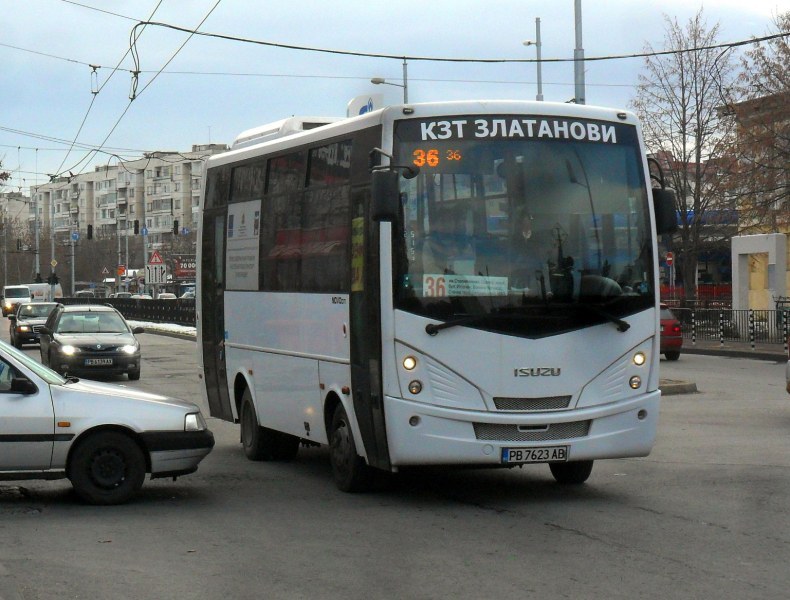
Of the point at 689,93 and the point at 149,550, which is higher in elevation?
the point at 689,93

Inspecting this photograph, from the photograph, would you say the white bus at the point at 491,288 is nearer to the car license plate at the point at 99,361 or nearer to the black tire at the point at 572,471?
the black tire at the point at 572,471

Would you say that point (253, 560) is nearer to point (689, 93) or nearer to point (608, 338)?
point (608, 338)

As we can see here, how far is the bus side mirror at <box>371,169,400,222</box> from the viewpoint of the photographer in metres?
9.38

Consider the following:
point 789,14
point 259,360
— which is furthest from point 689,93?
point 259,360

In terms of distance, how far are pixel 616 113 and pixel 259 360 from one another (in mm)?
4308

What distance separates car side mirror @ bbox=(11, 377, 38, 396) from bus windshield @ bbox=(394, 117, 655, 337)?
2826 mm

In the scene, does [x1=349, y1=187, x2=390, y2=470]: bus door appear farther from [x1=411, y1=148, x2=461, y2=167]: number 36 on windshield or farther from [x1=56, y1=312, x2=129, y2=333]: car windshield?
[x1=56, y1=312, x2=129, y2=333]: car windshield

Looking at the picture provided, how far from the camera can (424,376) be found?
31.7 feet

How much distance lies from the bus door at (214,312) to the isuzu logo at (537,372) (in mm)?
4738

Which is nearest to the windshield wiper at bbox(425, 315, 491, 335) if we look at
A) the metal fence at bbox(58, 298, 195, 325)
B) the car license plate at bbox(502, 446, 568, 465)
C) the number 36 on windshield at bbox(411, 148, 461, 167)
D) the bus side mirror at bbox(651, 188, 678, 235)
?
the car license plate at bbox(502, 446, 568, 465)

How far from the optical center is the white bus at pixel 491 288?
966 centimetres

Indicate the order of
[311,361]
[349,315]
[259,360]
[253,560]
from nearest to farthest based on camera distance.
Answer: [253,560], [349,315], [311,361], [259,360]

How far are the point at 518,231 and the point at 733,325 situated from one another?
29488mm

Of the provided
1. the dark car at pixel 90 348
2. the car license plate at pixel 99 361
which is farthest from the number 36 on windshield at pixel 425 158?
the car license plate at pixel 99 361
